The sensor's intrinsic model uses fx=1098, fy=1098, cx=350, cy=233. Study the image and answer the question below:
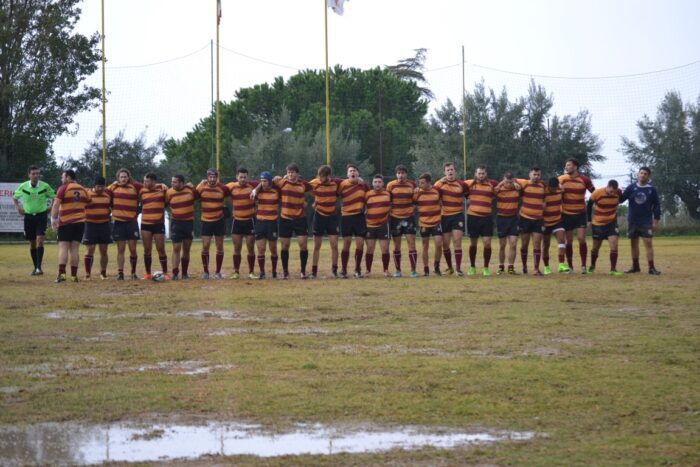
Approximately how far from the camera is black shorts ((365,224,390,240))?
20500 millimetres

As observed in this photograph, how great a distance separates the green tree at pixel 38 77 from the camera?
48.8 meters

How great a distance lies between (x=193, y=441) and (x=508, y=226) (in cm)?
1433

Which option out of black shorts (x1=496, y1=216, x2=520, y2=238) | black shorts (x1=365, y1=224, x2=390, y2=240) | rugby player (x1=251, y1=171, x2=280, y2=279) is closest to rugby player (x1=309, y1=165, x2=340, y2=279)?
black shorts (x1=365, y1=224, x2=390, y2=240)

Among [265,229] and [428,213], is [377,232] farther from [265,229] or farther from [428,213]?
[265,229]

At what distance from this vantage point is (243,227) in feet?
67.2

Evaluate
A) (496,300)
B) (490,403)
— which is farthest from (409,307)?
(490,403)

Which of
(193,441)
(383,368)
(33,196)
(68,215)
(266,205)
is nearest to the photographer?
(193,441)

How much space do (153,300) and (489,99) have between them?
38603mm

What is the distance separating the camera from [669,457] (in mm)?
6336

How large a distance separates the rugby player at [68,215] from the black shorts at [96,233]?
33 centimetres

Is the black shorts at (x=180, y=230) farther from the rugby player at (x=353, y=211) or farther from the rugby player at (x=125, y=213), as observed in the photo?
the rugby player at (x=353, y=211)

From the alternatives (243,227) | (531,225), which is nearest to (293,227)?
(243,227)

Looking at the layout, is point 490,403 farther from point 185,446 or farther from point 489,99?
point 489,99

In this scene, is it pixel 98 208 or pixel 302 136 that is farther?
pixel 302 136
